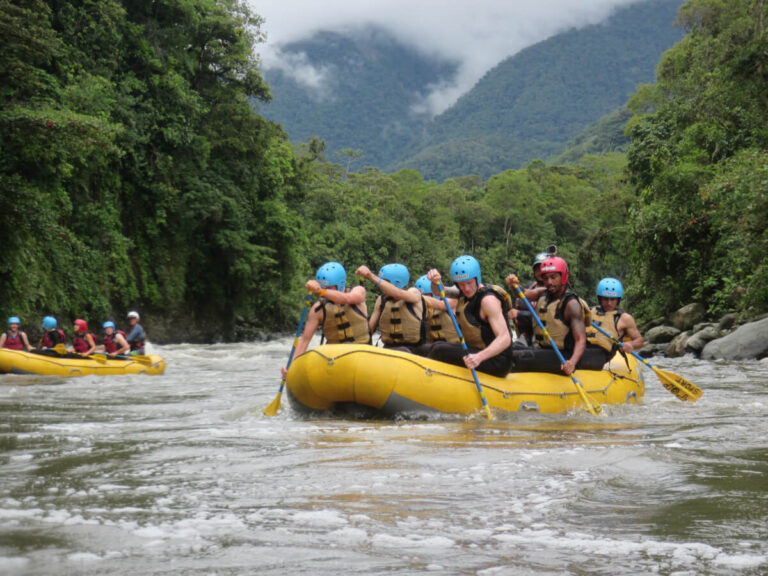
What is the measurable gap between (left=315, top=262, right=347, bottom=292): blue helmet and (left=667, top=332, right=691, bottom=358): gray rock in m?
12.3

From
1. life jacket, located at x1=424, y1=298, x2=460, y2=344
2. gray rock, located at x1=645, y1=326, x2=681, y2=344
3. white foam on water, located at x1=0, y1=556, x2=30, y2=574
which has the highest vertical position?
gray rock, located at x1=645, y1=326, x2=681, y2=344

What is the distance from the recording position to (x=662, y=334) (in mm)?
19953

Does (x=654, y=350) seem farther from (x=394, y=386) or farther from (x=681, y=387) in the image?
(x=394, y=386)

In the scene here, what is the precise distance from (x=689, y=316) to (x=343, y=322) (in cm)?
1513

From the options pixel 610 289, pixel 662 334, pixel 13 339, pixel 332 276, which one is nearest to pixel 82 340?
pixel 13 339

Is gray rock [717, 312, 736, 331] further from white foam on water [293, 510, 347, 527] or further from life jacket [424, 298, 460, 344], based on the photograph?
white foam on water [293, 510, 347, 527]

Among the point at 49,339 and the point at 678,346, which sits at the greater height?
the point at 678,346

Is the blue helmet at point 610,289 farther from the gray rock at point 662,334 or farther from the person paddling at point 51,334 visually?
the gray rock at point 662,334

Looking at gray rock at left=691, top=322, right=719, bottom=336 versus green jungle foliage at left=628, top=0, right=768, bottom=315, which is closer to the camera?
green jungle foliage at left=628, top=0, right=768, bottom=315

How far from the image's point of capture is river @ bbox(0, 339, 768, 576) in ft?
8.71

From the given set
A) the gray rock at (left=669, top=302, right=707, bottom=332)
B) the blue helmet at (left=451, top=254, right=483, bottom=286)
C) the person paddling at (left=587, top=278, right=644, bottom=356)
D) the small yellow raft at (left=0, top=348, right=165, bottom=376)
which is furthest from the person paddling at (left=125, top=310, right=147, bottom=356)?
the gray rock at (left=669, top=302, right=707, bottom=332)

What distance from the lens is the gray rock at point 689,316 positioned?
20.0m

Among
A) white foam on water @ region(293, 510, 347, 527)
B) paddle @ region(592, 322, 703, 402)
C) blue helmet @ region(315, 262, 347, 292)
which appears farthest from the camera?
paddle @ region(592, 322, 703, 402)

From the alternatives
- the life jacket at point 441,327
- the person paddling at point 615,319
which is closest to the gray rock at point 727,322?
the person paddling at point 615,319
